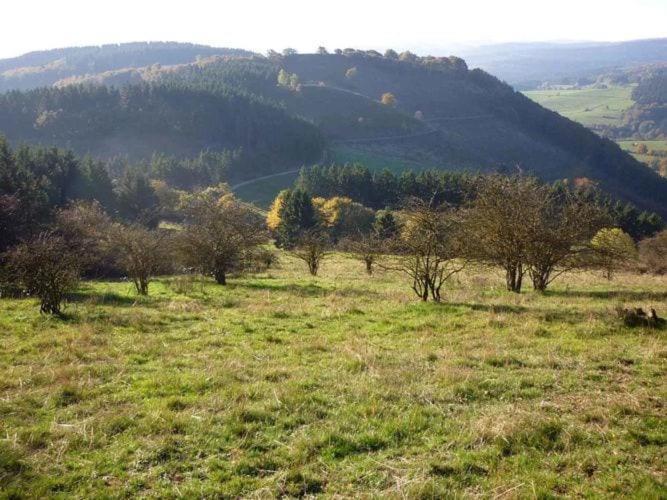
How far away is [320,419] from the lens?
26.0ft

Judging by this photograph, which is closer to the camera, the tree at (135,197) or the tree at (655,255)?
the tree at (655,255)

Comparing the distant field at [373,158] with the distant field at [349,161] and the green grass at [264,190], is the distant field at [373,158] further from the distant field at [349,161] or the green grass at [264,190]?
the green grass at [264,190]

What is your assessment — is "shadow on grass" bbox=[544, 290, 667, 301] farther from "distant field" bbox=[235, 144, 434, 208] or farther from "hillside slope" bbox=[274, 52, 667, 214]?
"hillside slope" bbox=[274, 52, 667, 214]

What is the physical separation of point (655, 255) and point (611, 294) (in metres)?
27.8

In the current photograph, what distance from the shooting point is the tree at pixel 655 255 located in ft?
137

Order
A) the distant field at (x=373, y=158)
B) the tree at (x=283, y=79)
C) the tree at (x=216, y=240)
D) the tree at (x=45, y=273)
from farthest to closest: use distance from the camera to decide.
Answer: the tree at (x=283, y=79) → the distant field at (x=373, y=158) → the tree at (x=216, y=240) → the tree at (x=45, y=273)

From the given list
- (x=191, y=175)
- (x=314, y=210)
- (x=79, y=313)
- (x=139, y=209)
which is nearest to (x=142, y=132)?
(x=191, y=175)

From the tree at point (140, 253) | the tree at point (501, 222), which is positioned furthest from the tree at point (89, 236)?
the tree at point (501, 222)

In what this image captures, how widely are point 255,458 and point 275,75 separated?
647 ft

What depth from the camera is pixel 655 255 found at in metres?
44.1

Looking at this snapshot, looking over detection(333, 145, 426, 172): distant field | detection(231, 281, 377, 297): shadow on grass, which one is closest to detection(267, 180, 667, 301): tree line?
detection(231, 281, 377, 297): shadow on grass

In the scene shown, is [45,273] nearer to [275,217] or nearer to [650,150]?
[275,217]

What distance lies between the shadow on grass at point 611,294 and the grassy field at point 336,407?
594 cm

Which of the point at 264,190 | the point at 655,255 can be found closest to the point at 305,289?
the point at 655,255
